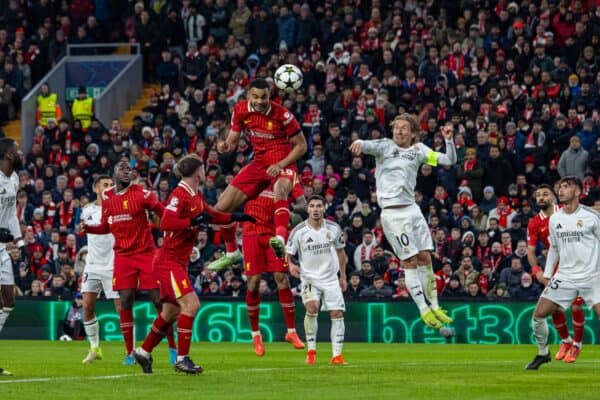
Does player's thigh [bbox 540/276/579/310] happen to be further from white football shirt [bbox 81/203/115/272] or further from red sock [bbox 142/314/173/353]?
white football shirt [bbox 81/203/115/272]

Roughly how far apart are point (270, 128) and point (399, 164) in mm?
2141

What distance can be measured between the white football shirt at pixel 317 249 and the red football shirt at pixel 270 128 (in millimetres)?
1887

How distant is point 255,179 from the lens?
1936 centimetres

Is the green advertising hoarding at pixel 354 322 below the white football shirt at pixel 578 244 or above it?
below

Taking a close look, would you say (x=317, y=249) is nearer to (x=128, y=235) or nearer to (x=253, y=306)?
(x=253, y=306)

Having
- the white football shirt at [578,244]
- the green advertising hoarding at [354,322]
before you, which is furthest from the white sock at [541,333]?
the green advertising hoarding at [354,322]

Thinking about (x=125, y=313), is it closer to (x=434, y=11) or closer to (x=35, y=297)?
(x=35, y=297)

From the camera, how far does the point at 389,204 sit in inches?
732

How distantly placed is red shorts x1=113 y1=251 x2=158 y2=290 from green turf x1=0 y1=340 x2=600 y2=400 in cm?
116

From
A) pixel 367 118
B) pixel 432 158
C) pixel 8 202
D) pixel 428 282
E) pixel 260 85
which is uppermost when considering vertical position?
pixel 367 118

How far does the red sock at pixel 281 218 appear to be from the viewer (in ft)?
61.9

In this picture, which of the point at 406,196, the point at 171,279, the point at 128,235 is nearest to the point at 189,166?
the point at 171,279

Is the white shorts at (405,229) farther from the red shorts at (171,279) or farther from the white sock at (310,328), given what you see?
the red shorts at (171,279)

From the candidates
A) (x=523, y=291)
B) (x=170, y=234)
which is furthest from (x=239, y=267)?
(x=170, y=234)
